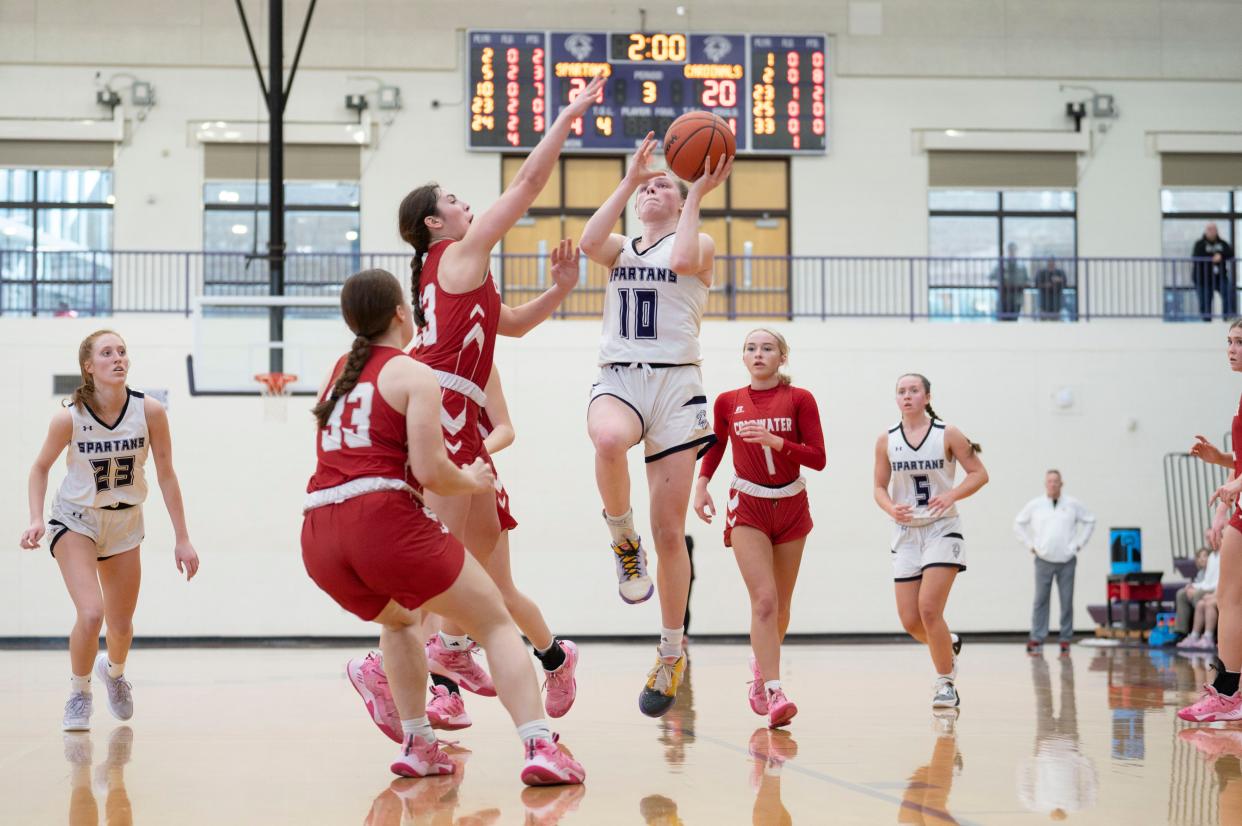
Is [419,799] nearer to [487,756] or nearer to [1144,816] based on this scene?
[487,756]

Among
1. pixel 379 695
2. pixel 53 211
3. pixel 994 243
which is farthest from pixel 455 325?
pixel 994 243

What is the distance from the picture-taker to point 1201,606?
44.8 feet

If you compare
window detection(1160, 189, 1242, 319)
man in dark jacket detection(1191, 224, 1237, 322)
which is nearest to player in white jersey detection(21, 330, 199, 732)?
man in dark jacket detection(1191, 224, 1237, 322)

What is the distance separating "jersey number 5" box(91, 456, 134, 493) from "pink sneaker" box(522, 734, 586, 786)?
3.11 m

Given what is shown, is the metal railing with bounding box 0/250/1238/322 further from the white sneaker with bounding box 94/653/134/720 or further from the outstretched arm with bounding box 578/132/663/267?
the outstretched arm with bounding box 578/132/663/267

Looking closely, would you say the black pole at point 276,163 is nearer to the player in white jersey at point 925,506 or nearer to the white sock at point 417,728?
the player in white jersey at point 925,506

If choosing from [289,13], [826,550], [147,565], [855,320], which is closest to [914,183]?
[855,320]

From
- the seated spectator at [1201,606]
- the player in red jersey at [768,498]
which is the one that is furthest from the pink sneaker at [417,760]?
the seated spectator at [1201,606]

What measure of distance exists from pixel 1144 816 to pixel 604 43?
1600 cm

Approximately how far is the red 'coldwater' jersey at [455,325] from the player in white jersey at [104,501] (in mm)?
1972

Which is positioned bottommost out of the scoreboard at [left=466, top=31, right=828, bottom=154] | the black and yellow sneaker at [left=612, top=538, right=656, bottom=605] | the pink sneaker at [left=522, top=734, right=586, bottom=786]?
the pink sneaker at [left=522, top=734, right=586, bottom=786]

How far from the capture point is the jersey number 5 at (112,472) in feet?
21.0

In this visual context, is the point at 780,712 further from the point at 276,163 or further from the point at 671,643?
the point at 276,163

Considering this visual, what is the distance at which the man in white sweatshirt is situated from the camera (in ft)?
49.0
